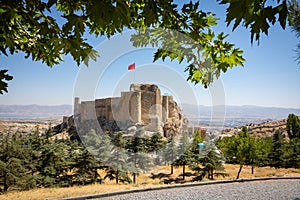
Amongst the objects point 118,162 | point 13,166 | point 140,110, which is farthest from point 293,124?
point 13,166

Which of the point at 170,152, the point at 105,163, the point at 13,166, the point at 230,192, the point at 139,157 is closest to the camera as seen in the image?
the point at 230,192

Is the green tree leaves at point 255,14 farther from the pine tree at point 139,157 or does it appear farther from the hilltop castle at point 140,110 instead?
the hilltop castle at point 140,110

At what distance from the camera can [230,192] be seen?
18.6ft

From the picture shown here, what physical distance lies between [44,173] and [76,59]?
942 cm

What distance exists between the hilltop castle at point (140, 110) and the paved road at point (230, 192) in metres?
10.2

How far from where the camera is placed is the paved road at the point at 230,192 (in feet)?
17.2

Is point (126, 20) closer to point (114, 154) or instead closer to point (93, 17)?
point (93, 17)

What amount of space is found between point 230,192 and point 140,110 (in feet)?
38.9

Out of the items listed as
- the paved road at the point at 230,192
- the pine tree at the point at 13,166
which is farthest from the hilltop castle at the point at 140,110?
the paved road at the point at 230,192

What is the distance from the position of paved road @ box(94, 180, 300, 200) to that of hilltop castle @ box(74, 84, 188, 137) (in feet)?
33.6

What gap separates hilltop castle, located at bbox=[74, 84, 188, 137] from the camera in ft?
55.6

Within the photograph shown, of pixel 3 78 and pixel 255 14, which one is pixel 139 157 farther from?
pixel 255 14

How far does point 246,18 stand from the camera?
0.51m

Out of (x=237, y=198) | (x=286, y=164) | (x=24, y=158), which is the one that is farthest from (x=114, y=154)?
(x=286, y=164)
